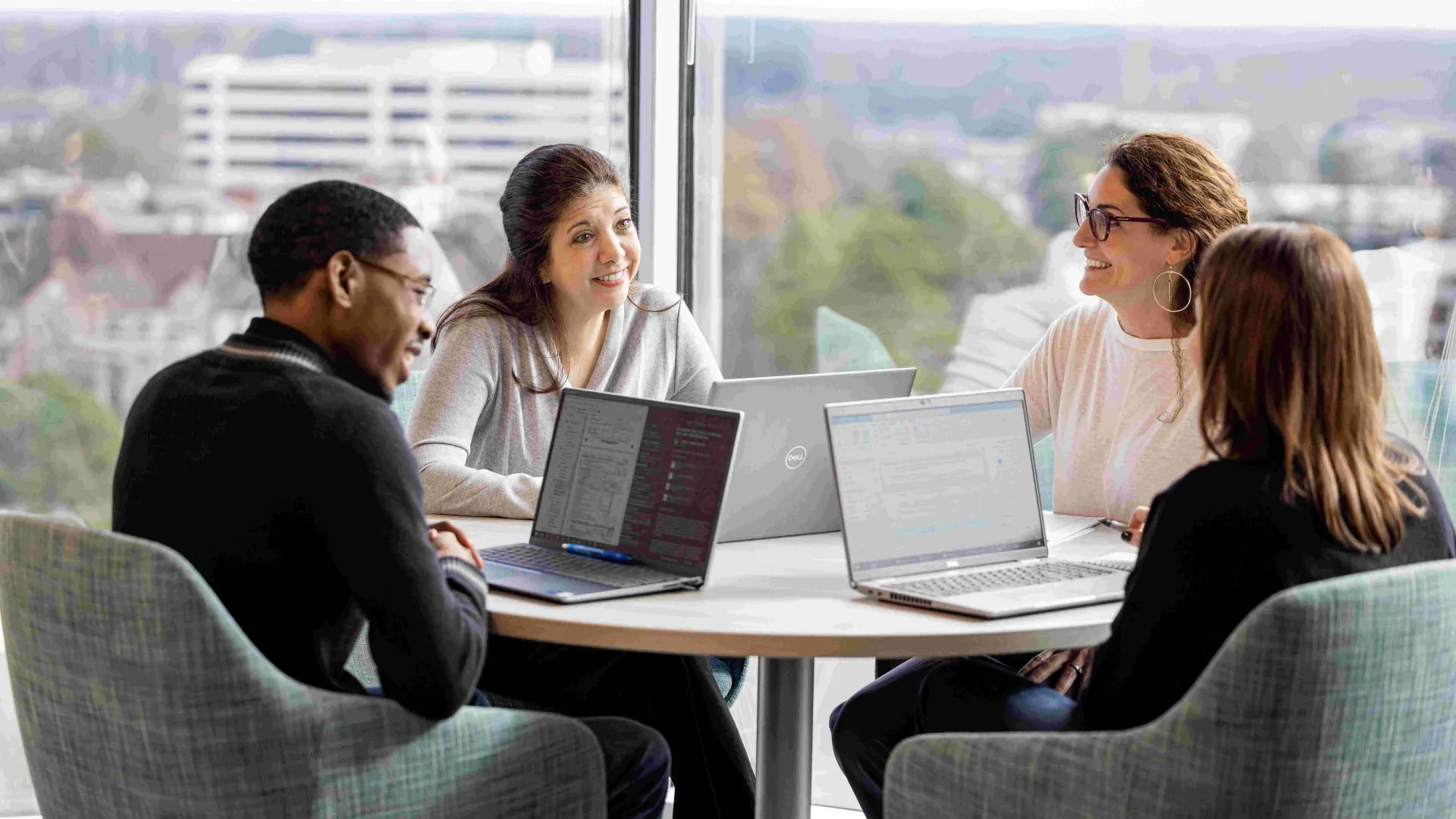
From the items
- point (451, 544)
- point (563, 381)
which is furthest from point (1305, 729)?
point (563, 381)

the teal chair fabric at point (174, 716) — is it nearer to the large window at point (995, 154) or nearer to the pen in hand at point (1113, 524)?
the pen in hand at point (1113, 524)

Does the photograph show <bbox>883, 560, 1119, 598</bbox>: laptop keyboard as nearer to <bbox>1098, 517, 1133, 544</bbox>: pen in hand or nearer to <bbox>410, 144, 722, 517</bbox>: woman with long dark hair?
<bbox>1098, 517, 1133, 544</bbox>: pen in hand

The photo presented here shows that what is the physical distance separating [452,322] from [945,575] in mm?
1168

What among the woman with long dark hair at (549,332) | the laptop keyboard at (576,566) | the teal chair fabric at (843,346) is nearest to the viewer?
the laptop keyboard at (576,566)

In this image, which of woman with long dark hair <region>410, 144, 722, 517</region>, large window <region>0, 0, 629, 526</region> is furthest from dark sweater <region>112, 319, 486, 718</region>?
large window <region>0, 0, 629, 526</region>

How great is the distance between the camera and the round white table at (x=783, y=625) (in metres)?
1.72

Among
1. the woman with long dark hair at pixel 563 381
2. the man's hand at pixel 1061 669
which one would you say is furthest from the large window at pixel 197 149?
the man's hand at pixel 1061 669

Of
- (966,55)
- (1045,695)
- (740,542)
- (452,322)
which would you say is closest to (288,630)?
(740,542)

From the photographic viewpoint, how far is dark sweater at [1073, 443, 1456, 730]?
5.19 feet

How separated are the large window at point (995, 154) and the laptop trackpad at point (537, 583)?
5.76ft

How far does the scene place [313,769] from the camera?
1.62m

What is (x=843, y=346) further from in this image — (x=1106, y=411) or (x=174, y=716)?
(x=174, y=716)

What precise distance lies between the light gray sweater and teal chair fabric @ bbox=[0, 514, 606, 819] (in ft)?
2.48

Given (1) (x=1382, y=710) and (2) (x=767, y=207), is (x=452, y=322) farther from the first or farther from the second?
(1) (x=1382, y=710)
